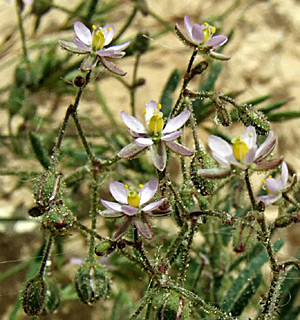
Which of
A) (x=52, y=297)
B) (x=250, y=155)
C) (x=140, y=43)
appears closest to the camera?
(x=250, y=155)

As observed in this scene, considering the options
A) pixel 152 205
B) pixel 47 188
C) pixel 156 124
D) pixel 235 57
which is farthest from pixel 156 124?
pixel 235 57

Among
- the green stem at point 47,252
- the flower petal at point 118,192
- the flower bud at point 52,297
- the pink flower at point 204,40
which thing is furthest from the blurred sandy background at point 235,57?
the flower petal at point 118,192

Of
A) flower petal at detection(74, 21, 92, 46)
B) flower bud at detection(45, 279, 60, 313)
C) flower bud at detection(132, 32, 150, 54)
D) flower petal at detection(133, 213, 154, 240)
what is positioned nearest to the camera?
flower petal at detection(133, 213, 154, 240)

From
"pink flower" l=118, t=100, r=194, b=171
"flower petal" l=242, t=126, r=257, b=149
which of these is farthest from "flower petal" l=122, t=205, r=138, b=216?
"flower petal" l=242, t=126, r=257, b=149

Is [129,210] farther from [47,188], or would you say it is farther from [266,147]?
[266,147]

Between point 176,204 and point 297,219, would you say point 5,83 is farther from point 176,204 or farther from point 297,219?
point 297,219

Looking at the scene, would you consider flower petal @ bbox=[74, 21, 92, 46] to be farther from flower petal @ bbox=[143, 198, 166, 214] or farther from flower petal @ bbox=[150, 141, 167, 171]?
flower petal @ bbox=[143, 198, 166, 214]
